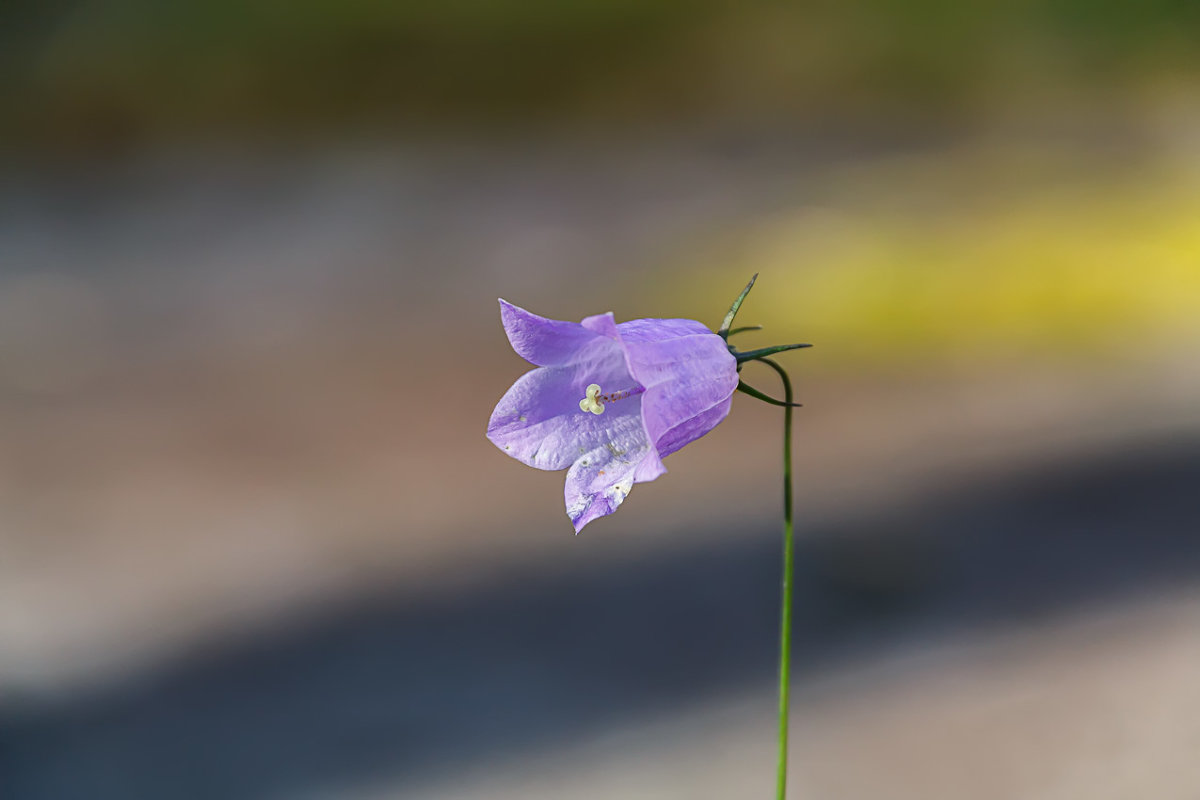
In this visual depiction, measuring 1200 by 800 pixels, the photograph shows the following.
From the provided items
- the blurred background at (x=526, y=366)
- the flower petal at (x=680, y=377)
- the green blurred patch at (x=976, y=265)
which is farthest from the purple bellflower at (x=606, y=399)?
the green blurred patch at (x=976, y=265)

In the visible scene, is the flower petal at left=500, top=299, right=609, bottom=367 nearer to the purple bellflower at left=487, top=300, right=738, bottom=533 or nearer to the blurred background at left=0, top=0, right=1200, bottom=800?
the purple bellflower at left=487, top=300, right=738, bottom=533

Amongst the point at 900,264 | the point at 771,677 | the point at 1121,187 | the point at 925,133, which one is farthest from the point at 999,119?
the point at 771,677

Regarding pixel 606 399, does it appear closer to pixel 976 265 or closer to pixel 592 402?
pixel 592 402

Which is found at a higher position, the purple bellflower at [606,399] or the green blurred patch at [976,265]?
the green blurred patch at [976,265]

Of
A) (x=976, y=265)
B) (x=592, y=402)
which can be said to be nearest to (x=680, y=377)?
(x=592, y=402)

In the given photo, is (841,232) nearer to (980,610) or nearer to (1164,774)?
(980,610)

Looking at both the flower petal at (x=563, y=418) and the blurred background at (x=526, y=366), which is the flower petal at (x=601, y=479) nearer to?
the flower petal at (x=563, y=418)
